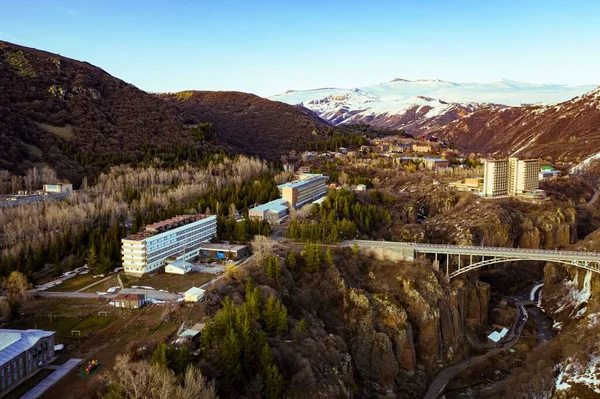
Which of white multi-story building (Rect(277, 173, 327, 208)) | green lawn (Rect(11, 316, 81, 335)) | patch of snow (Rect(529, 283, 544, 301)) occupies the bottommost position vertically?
patch of snow (Rect(529, 283, 544, 301))

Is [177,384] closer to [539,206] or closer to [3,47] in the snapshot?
[539,206]

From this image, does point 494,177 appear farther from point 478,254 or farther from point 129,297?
point 129,297

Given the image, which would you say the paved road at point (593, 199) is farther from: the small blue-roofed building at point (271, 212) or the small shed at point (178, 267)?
the small shed at point (178, 267)

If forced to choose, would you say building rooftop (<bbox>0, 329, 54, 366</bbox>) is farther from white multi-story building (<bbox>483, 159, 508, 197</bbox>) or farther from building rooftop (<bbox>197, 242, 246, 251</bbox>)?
white multi-story building (<bbox>483, 159, 508, 197</bbox>)

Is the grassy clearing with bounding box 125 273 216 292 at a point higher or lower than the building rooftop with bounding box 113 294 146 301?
lower

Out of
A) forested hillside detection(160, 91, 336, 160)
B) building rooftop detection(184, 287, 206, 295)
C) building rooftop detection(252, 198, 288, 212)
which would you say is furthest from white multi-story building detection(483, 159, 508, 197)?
building rooftop detection(184, 287, 206, 295)

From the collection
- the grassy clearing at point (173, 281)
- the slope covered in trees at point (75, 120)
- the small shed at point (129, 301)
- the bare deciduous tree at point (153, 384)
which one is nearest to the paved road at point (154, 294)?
the grassy clearing at point (173, 281)

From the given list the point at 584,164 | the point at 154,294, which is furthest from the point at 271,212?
the point at 584,164
